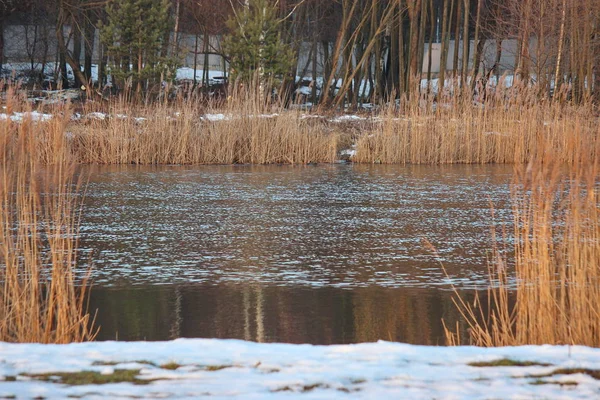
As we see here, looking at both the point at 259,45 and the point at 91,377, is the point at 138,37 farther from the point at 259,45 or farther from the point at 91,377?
the point at 91,377

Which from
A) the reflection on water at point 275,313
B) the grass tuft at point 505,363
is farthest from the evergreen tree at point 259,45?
the grass tuft at point 505,363

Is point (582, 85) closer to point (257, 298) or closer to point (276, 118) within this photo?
point (276, 118)

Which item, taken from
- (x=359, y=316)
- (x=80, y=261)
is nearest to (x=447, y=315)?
(x=359, y=316)

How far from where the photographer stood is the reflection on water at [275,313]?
183 inches

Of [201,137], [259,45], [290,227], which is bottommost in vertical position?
[290,227]

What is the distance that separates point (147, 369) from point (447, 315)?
220 cm

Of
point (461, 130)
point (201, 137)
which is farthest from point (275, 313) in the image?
point (461, 130)

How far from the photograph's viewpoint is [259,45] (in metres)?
23.5

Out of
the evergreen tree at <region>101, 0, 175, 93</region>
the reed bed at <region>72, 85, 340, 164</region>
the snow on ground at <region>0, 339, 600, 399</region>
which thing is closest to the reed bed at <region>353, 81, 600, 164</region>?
the reed bed at <region>72, 85, 340, 164</region>

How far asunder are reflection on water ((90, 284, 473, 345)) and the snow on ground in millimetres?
895

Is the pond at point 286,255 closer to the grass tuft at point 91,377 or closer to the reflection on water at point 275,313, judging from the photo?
the reflection on water at point 275,313

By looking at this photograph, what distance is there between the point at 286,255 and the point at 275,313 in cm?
177

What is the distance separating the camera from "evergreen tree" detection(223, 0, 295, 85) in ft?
76.3

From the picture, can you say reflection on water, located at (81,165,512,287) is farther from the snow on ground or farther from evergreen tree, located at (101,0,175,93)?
evergreen tree, located at (101,0,175,93)
